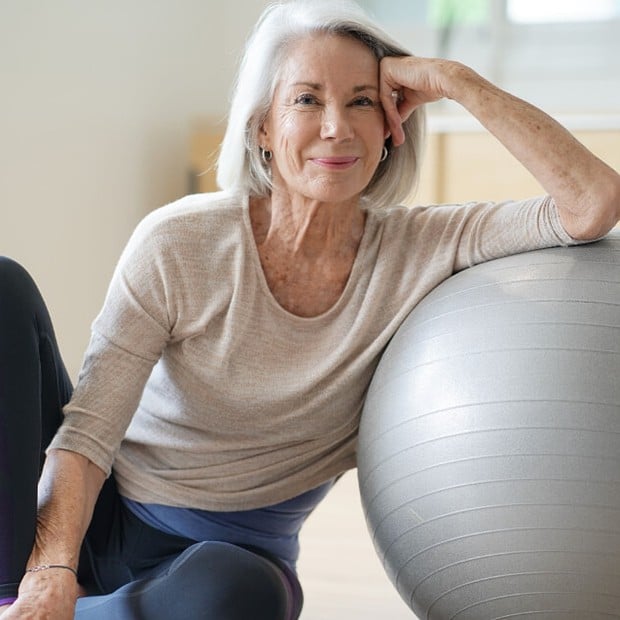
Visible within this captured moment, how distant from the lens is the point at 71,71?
341cm

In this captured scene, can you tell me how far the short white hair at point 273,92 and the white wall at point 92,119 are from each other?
1.46 meters

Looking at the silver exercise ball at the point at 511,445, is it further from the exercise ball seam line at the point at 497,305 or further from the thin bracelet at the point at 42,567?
the thin bracelet at the point at 42,567

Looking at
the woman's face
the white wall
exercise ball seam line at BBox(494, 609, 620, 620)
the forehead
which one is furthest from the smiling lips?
the white wall

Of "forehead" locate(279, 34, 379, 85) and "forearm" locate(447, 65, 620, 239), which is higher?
"forehead" locate(279, 34, 379, 85)

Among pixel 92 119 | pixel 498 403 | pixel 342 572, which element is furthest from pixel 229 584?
pixel 92 119

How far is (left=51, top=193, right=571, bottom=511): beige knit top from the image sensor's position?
1.65 m

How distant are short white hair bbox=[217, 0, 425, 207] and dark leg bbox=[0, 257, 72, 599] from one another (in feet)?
1.25

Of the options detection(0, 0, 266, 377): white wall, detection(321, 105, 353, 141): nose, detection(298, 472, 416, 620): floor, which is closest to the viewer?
detection(321, 105, 353, 141): nose

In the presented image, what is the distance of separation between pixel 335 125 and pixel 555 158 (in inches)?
11.9

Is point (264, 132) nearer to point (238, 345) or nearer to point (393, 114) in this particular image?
point (393, 114)

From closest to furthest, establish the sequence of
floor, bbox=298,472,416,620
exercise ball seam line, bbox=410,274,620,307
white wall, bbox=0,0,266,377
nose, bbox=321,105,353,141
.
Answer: exercise ball seam line, bbox=410,274,620,307
nose, bbox=321,105,353,141
floor, bbox=298,472,416,620
white wall, bbox=0,0,266,377

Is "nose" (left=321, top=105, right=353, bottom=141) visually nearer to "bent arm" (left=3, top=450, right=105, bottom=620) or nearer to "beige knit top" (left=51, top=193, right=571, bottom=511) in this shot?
"beige knit top" (left=51, top=193, right=571, bottom=511)

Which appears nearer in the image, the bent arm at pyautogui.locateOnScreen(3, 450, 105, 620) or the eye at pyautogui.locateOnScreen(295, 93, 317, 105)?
the bent arm at pyautogui.locateOnScreen(3, 450, 105, 620)

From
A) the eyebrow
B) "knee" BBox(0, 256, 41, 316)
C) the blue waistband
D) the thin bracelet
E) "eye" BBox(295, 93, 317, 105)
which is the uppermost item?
the eyebrow
